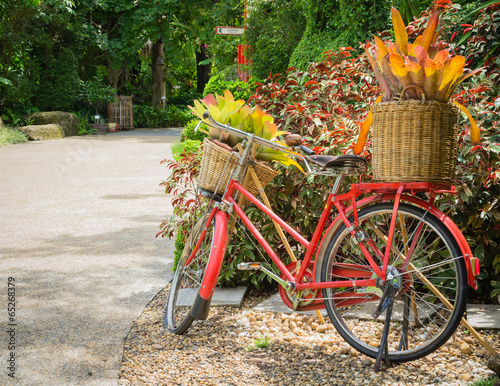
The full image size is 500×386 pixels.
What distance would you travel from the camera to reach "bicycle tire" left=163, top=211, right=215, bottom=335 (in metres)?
3.34

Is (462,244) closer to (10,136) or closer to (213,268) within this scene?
A: (213,268)

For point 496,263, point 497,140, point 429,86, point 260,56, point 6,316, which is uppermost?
point 260,56

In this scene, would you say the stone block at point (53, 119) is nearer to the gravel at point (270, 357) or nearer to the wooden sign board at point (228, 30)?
the wooden sign board at point (228, 30)

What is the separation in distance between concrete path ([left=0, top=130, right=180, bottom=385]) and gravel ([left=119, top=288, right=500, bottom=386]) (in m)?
0.18

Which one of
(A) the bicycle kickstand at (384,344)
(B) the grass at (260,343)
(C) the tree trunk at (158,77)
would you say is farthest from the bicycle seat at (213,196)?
(C) the tree trunk at (158,77)

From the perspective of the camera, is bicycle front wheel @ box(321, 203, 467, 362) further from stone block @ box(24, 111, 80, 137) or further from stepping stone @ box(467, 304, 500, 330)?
→ stone block @ box(24, 111, 80, 137)

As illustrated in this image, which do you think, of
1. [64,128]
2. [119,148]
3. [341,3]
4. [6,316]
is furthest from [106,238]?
[64,128]

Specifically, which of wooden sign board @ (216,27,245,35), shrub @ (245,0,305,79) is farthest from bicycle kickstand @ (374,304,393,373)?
wooden sign board @ (216,27,245,35)

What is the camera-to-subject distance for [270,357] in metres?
3.03

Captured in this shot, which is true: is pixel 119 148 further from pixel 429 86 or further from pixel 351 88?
pixel 429 86

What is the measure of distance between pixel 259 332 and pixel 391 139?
4.96 feet

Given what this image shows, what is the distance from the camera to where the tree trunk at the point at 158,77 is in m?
25.4

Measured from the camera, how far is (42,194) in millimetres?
8258

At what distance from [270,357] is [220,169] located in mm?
1085
